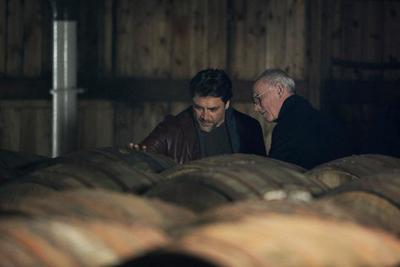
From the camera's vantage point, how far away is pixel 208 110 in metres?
10.0

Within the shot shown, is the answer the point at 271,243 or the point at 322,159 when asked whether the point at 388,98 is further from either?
the point at 271,243

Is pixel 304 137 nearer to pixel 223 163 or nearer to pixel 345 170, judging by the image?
pixel 345 170

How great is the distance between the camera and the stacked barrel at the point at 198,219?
13.7 feet

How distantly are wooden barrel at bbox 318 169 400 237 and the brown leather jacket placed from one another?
12.3 feet

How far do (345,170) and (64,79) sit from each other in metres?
4.31

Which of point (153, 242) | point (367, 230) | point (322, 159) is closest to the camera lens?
point (153, 242)

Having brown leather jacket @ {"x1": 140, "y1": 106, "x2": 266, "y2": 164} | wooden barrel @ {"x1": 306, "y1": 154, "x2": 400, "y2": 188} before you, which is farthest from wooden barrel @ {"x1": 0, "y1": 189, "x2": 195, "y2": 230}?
brown leather jacket @ {"x1": 140, "y1": 106, "x2": 266, "y2": 164}

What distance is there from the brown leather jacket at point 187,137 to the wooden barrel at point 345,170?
237 centimetres

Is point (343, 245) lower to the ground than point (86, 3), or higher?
lower

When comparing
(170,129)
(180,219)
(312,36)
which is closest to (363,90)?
(312,36)

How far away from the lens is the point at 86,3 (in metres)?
12.3

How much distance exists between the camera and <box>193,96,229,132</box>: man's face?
10.0 metres

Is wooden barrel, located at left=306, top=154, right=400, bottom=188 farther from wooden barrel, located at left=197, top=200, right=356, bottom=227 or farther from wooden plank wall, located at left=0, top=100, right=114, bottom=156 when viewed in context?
wooden plank wall, located at left=0, top=100, right=114, bottom=156

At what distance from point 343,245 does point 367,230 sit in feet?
0.88
